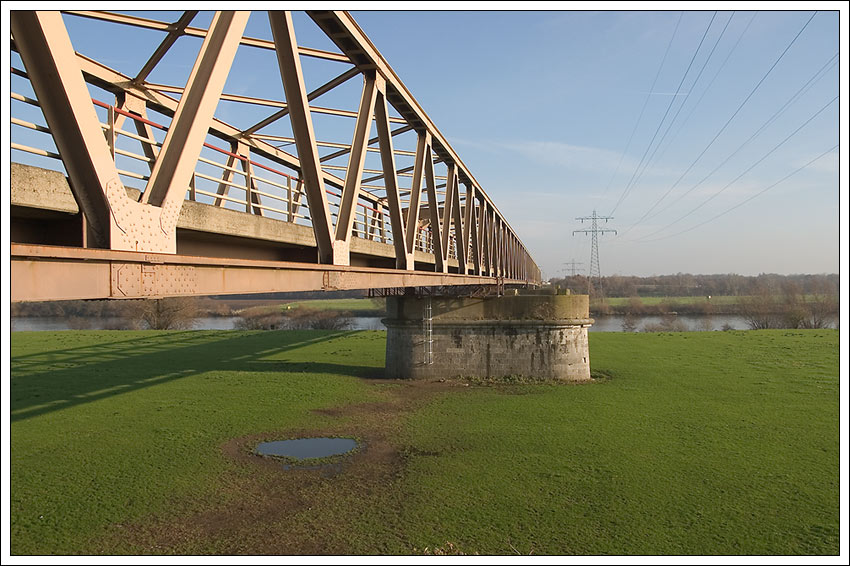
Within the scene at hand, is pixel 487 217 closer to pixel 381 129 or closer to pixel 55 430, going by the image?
pixel 381 129

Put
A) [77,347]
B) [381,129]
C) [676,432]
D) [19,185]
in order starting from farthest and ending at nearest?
[77,347] < [676,432] < [381,129] < [19,185]

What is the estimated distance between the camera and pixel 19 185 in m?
4.34

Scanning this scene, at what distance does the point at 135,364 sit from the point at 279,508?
91.2 ft

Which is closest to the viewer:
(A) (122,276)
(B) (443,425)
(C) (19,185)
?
(C) (19,185)

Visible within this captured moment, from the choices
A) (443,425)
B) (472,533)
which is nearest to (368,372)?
(443,425)

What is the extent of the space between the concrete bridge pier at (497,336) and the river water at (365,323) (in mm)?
50246

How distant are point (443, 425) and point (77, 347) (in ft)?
128

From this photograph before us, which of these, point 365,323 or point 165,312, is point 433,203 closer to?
point 165,312

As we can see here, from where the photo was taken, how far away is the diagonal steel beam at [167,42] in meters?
7.44

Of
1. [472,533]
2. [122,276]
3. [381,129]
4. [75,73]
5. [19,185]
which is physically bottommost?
[472,533]

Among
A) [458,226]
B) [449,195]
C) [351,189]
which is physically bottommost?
[351,189]

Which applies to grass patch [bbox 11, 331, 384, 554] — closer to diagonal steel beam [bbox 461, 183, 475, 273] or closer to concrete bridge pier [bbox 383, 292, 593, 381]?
concrete bridge pier [bbox 383, 292, 593, 381]

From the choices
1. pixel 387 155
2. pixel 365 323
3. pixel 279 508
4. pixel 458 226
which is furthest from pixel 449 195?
pixel 365 323

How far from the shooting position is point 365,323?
89.8 metres
